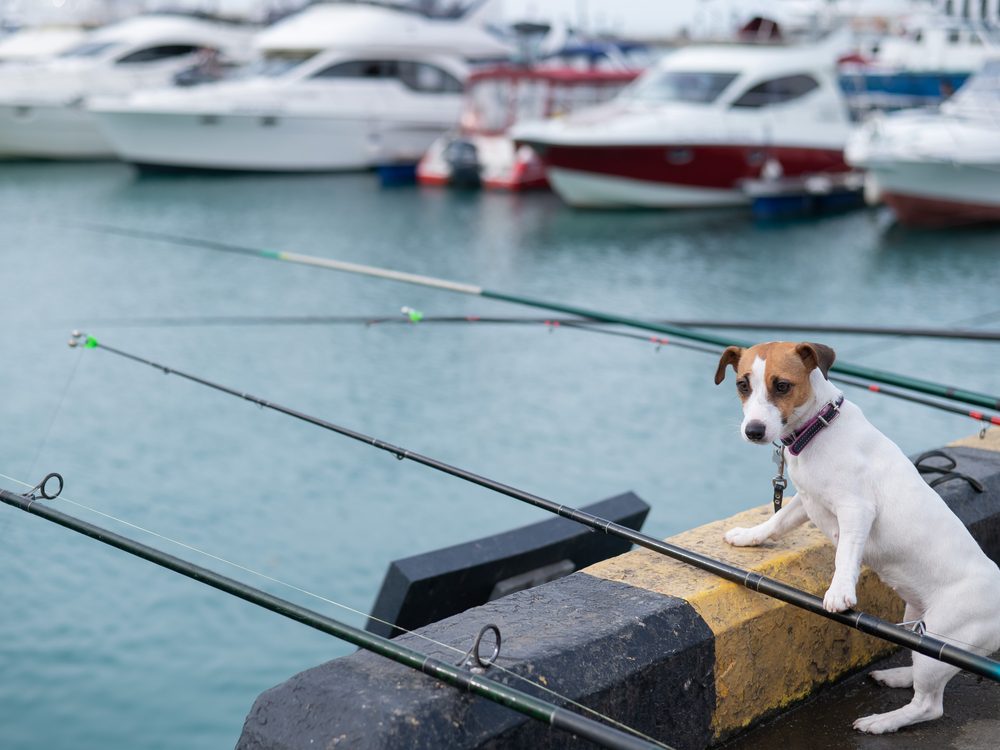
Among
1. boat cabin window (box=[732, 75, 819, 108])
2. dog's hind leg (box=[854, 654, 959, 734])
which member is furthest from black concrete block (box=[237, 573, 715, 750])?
boat cabin window (box=[732, 75, 819, 108])

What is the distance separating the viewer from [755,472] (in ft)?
39.3

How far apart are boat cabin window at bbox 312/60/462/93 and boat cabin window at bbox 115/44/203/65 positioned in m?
9.10

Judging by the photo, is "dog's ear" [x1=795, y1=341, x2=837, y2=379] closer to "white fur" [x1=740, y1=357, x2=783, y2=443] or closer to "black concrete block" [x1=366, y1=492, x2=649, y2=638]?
"white fur" [x1=740, y1=357, x2=783, y2=443]

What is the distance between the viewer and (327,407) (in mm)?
13711

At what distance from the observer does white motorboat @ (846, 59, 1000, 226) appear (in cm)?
2377

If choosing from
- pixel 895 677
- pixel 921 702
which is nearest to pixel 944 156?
pixel 895 677

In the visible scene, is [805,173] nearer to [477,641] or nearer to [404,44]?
[404,44]

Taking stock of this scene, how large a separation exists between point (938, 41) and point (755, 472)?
3010 centimetres

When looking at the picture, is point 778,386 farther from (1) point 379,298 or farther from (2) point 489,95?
(2) point 489,95

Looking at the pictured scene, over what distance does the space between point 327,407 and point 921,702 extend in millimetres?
10319

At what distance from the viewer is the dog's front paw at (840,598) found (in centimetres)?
353

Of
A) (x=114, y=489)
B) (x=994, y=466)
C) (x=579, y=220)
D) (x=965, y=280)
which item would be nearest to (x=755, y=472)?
(x=114, y=489)

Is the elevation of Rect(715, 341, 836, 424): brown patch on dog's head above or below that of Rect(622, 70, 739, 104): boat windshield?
above

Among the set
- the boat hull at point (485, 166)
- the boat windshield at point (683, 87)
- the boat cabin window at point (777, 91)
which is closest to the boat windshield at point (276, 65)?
the boat hull at point (485, 166)
